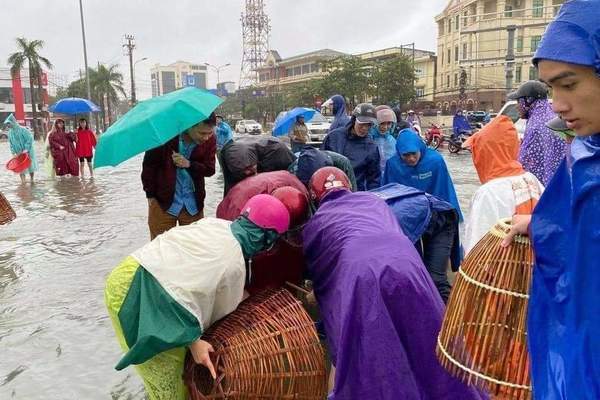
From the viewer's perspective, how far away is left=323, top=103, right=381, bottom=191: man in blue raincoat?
5023 mm

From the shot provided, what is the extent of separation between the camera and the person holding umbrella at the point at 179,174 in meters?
3.86

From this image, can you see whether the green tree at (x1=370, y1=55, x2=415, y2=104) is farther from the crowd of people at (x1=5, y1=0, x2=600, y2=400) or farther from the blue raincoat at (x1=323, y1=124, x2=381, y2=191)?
the crowd of people at (x1=5, y1=0, x2=600, y2=400)

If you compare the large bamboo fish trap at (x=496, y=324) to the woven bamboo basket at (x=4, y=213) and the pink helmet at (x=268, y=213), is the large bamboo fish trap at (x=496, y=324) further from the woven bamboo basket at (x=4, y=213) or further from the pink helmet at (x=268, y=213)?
the woven bamboo basket at (x=4, y=213)

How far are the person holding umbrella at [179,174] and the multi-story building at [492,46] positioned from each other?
148ft

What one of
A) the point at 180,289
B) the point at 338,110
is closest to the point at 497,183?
the point at 180,289

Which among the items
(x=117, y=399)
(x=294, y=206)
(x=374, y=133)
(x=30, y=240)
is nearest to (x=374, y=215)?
(x=294, y=206)

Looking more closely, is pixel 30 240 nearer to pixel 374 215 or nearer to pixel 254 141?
pixel 254 141

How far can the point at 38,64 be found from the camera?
4109 cm

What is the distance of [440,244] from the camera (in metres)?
3.61

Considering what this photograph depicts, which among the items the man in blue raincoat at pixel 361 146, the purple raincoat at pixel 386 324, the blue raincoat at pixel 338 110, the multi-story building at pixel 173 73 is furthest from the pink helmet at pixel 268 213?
the multi-story building at pixel 173 73

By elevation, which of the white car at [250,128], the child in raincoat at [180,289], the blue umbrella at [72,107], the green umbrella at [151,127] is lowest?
the white car at [250,128]

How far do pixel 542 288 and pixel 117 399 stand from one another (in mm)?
2602

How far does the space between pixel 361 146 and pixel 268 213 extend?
9.39 feet

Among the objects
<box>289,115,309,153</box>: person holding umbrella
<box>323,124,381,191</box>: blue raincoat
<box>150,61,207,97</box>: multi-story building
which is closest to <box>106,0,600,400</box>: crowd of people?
<box>323,124,381,191</box>: blue raincoat
